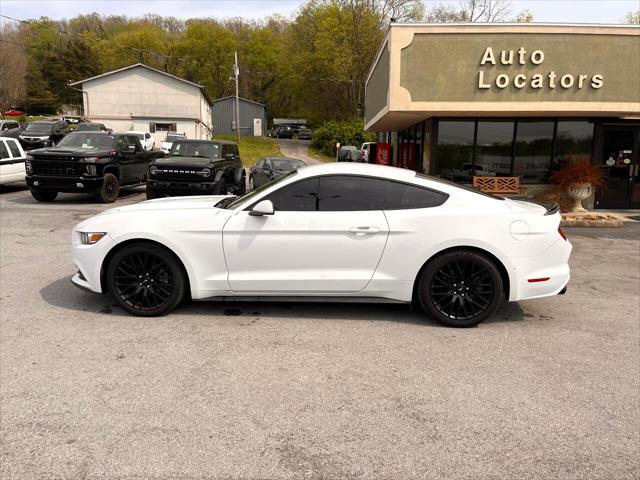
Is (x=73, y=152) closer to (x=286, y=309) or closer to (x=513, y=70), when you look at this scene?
(x=286, y=309)

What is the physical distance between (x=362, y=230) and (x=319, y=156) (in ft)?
136

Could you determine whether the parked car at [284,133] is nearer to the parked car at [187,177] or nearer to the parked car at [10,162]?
the parked car at [10,162]

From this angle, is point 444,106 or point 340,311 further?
point 444,106

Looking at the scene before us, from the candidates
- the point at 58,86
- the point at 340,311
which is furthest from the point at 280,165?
the point at 58,86

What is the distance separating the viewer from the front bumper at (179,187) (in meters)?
12.0

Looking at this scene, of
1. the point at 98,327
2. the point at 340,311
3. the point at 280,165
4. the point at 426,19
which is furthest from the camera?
the point at 426,19

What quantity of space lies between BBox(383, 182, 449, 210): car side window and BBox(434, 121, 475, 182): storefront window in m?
10.5

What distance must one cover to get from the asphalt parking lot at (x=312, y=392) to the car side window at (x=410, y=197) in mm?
1145

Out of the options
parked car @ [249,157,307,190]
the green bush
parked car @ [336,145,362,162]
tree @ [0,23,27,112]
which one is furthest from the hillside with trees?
parked car @ [249,157,307,190]

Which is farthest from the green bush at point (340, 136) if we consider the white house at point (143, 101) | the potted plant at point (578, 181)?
the potted plant at point (578, 181)

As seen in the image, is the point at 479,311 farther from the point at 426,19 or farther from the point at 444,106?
the point at 426,19

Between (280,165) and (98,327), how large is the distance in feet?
44.1

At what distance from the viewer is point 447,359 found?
4168 mm

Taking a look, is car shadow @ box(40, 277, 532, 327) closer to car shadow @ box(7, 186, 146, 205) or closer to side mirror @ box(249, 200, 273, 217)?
side mirror @ box(249, 200, 273, 217)
